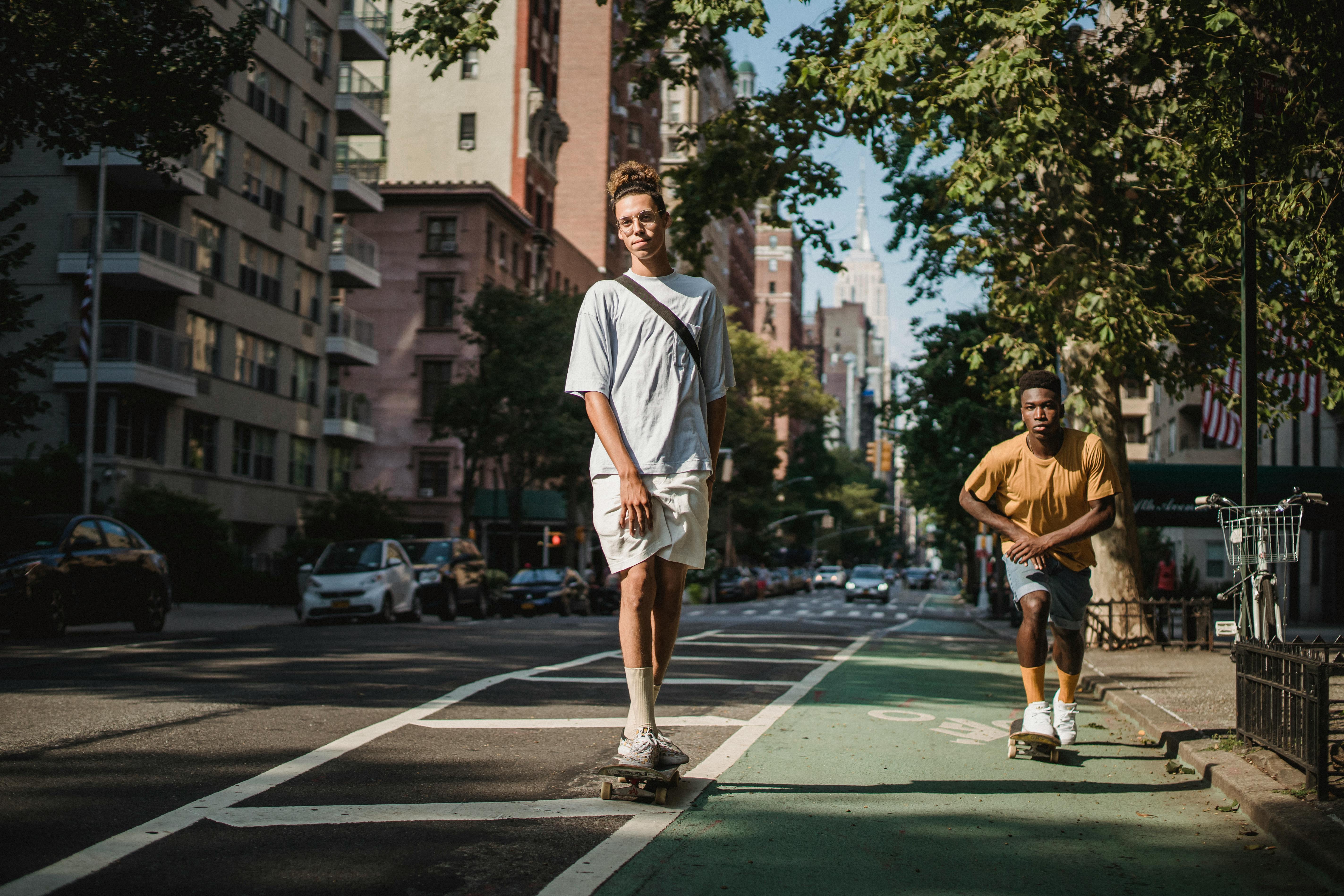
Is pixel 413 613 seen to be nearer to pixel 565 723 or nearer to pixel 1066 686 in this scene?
pixel 565 723

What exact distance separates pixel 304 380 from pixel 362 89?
17404 mm

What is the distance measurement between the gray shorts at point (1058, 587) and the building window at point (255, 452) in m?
36.8

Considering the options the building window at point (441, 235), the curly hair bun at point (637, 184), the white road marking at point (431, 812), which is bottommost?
the white road marking at point (431, 812)

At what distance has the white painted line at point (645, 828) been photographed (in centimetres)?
401

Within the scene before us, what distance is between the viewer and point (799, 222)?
1884 centimetres

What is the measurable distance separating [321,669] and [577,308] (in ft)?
122

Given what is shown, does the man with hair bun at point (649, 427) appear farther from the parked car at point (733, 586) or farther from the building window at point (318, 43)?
the parked car at point (733, 586)

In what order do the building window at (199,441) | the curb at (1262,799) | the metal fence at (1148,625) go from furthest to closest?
the building window at (199,441) → the metal fence at (1148,625) → the curb at (1262,799)

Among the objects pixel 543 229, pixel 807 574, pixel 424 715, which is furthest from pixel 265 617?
pixel 807 574

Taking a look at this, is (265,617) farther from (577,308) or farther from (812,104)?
(577,308)

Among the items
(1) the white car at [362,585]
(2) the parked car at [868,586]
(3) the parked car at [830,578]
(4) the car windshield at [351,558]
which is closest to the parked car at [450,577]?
(1) the white car at [362,585]

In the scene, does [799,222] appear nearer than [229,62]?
No

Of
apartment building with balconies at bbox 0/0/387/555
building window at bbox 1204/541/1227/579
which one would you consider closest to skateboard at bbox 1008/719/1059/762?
apartment building with balconies at bbox 0/0/387/555

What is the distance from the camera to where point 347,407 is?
4856 cm
